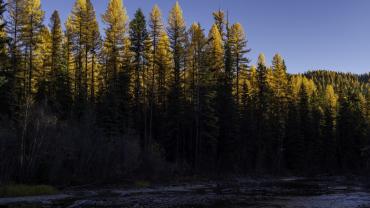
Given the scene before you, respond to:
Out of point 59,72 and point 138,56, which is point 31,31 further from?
point 138,56

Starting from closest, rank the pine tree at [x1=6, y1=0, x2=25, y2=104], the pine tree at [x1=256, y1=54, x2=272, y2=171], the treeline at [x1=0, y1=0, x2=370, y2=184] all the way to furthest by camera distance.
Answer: the treeline at [x1=0, y1=0, x2=370, y2=184]
the pine tree at [x1=6, y1=0, x2=25, y2=104]
the pine tree at [x1=256, y1=54, x2=272, y2=171]

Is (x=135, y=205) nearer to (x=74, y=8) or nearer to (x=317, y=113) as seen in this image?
(x=74, y=8)

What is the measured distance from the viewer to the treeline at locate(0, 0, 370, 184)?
1345 inches

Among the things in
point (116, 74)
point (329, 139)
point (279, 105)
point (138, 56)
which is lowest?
point (329, 139)

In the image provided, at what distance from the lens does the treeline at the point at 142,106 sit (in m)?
34.2

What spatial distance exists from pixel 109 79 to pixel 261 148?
82.5ft

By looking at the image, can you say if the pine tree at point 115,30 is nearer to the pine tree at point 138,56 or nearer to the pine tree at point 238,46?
the pine tree at point 138,56

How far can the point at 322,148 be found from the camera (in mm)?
72812

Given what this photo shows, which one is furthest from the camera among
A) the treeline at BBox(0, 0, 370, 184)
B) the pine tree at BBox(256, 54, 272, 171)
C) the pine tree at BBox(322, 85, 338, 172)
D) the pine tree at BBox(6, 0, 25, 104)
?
the pine tree at BBox(322, 85, 338, 172)

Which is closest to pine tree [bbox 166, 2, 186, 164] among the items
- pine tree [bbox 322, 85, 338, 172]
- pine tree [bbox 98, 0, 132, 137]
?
pine tree [bbox 98, 0, 132, 137]

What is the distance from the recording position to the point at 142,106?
54.8 m

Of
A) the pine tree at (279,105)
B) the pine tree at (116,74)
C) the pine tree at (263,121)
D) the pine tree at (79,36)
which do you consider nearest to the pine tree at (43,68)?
the pine tree at (79,36)

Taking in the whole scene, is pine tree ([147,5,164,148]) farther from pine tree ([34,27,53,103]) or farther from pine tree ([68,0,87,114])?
pine tree ([34,27,53,103])

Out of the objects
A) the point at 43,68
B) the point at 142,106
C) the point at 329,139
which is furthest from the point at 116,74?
the point at 329,139
